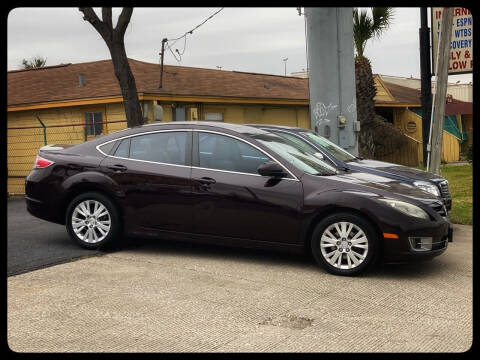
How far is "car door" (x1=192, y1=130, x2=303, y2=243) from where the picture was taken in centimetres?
664

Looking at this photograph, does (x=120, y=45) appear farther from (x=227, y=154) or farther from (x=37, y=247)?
(x=227, y=154)

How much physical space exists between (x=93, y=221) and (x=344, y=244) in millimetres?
3038

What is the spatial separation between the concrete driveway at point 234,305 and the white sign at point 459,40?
6219mm

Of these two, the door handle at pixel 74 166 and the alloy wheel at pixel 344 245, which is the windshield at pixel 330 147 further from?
the door handle at pixel 74 166

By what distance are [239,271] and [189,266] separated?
1.90 feet

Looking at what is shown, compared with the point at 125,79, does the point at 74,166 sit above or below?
below

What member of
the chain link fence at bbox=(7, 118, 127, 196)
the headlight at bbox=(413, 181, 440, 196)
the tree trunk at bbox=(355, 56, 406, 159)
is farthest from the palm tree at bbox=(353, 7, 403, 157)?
the headlight at bbox=(413, 181, 440, 196)

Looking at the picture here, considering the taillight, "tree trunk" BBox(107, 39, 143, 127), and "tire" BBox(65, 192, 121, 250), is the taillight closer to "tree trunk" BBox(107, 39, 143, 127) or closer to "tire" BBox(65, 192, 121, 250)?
"tire" BBox(65, 192, 121, 250)

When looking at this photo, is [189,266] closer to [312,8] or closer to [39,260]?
[39,260]

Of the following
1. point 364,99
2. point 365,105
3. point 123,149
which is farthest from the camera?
point 365,105

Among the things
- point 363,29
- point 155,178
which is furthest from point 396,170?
point 363,29

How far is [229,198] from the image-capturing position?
269 inches

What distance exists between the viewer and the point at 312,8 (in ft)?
9.59

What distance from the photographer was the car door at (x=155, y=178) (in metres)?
7.07
